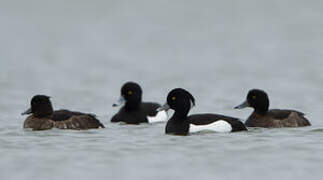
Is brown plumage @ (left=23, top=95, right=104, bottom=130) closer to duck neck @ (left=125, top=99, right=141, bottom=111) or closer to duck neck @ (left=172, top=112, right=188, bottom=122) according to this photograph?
duck neck @ (left=172, top=112, right=188, bottom=122)

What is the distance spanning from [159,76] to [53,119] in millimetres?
9463

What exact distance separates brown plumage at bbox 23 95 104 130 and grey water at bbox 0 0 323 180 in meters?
0.30

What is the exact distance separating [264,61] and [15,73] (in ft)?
22.0

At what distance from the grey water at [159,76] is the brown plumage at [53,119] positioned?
30cm

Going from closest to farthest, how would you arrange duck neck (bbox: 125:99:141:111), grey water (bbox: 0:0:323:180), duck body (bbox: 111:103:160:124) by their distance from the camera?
grey water (bbox: 0:0:323:180)
duck body (bbox: 111:103:160:124)
duck neck (bbox: 125:99:141:111)

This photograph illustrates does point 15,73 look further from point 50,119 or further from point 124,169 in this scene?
point 124,169

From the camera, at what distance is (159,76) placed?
24.6 m

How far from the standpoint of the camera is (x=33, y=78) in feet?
79.0

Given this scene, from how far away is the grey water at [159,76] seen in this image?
11.6 metres

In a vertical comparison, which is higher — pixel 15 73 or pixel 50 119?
pixel 15 73

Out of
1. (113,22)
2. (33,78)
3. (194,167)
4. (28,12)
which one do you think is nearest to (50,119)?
(194,167)

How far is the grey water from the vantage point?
1162 centimetres

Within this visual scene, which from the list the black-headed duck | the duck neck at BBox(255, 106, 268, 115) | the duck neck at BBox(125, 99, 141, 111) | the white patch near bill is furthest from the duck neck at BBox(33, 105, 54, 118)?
the duck neck at BBox(255, 106, 268, 115)

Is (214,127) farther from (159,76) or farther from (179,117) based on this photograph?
(159,76)
